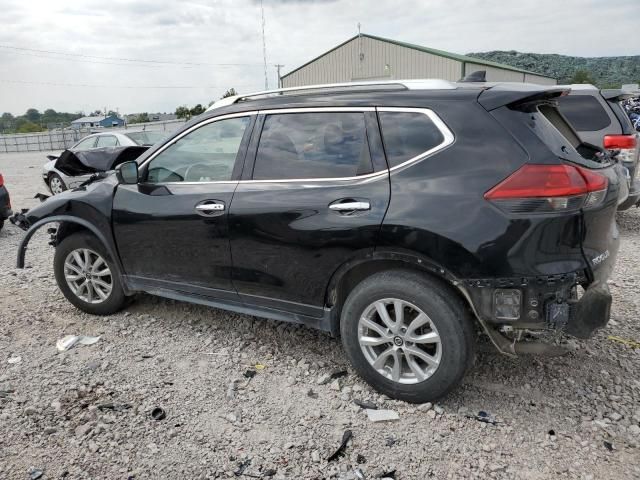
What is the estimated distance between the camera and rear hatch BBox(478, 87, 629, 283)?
257 cm

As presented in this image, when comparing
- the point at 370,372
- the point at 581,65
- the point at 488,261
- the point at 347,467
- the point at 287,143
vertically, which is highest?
the point at 581,65

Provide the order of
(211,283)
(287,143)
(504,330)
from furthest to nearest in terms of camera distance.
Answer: (211,283)
(287,143)
(504,330)

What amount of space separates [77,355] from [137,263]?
2.65 ft

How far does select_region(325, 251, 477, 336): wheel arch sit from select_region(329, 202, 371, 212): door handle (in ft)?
0.91

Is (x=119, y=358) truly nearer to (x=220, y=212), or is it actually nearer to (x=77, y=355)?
(x=77, y=355)

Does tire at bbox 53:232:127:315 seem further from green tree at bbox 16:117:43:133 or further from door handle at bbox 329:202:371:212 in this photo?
green tree at bbox 16:117:43:133

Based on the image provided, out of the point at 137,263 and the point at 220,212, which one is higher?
the point at 220,212

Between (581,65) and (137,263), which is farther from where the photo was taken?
(581,65)

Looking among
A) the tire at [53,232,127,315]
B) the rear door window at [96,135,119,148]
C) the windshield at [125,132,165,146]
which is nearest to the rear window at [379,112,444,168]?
the tire at [53,232,127,315]

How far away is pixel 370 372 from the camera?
3143 millimetres

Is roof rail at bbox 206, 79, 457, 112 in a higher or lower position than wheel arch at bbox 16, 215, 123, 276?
higher

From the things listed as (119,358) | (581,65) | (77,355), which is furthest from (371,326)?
(581,65)

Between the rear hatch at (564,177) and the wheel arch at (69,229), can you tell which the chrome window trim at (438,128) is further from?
the wheel arch at (69,229)

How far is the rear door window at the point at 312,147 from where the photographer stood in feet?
10.2
